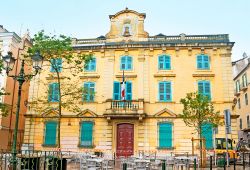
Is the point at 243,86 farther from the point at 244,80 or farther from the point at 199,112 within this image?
the point at 199,112

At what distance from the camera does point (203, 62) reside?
1026 inches

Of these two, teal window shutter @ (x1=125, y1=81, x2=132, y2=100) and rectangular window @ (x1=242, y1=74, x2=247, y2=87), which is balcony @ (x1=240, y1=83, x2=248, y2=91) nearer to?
rectangular window @ (x1=242, y1=74, x2=247, y2=87)

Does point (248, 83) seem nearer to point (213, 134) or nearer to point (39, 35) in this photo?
point (213, 134)

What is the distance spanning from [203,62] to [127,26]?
7840 mm

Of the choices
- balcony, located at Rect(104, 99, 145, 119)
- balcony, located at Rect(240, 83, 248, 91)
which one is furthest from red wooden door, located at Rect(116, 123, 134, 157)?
balcony, located at Rect(240, 83, 248, 91)

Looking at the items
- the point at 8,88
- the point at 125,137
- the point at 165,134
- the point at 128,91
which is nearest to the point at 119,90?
the point at 128,91

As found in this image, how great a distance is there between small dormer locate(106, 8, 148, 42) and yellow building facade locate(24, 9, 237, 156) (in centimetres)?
9

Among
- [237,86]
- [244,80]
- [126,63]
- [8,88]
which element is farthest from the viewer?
[237,86]

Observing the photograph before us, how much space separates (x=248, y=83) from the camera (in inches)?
1353

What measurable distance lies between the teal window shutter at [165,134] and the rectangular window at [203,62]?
583 centimetres

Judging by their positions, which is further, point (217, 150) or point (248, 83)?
point (248, 83)

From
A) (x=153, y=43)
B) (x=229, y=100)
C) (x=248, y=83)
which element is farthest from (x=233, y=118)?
(x=248, y=83)

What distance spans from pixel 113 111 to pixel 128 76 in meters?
3.61

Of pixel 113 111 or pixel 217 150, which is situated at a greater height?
pixel 113 111
